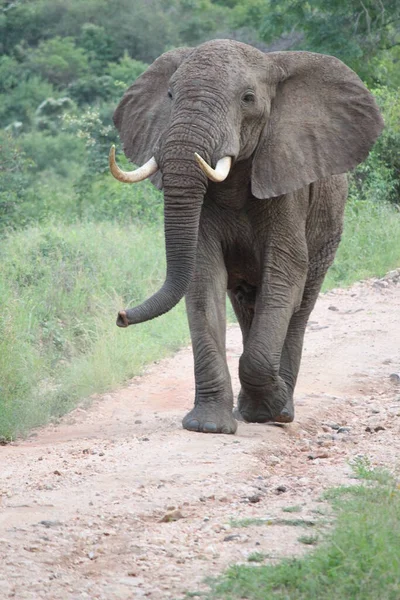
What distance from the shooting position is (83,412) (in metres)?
8.01

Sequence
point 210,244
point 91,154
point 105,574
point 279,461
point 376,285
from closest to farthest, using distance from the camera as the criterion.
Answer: point 105,574 → point 279,461 → point 210,244 → point 376,285 → point 91,154

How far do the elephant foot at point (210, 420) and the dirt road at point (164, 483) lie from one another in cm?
10

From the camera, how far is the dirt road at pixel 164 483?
13.5ft

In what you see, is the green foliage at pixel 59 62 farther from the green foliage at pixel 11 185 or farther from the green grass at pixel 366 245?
the green grass at pixel 366 245

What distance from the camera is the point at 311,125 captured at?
269 inches

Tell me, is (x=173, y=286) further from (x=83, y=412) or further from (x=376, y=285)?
(x=376, y=285)

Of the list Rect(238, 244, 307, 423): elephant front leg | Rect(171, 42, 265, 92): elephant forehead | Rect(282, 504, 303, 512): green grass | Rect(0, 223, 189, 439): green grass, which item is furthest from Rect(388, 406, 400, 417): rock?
Rect(282, 504, 303, 512): green grass

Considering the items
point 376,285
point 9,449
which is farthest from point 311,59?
point 376,285

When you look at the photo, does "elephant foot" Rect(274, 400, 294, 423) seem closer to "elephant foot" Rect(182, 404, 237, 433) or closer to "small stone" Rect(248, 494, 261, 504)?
"elephant foot" Rect(182, 404, 237, 433)

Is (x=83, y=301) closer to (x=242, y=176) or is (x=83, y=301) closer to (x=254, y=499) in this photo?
(x=242, y=176)

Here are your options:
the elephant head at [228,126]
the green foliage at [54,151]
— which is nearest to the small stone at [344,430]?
the elephant head at [228,126]

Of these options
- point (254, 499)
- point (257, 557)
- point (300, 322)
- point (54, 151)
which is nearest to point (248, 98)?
point (300, 322)

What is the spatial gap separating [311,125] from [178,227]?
1234 mm

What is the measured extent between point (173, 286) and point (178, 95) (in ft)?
3.23
